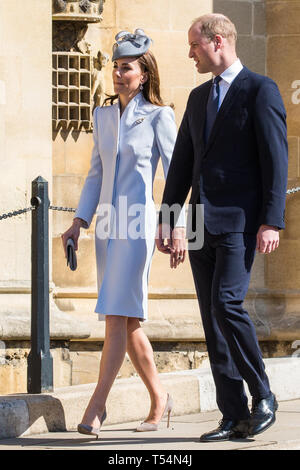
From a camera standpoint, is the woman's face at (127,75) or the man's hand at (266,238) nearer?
the man's hand at (266,238)

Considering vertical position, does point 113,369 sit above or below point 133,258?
below

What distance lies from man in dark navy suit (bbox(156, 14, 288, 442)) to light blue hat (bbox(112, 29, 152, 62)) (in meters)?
0.42

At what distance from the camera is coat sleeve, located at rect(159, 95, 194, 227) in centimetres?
570

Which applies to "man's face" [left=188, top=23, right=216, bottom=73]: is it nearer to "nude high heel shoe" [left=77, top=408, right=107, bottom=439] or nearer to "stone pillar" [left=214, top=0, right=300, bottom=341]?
"nude high heel shoe" [left=77, top=408, right=107, bottom=439]

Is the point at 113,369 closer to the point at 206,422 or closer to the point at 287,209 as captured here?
the point at 206,422

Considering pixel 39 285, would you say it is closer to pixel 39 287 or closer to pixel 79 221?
pixel 39 287

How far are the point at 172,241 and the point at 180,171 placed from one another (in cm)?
30

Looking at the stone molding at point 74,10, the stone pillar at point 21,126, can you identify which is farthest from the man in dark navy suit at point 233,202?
the stone molding at point 74,10

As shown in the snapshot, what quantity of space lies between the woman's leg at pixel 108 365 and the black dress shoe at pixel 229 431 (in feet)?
1.60

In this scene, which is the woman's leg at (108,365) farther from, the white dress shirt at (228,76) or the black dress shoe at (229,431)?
the white dress shirt at (228,76)

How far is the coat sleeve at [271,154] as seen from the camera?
17.6 feet
